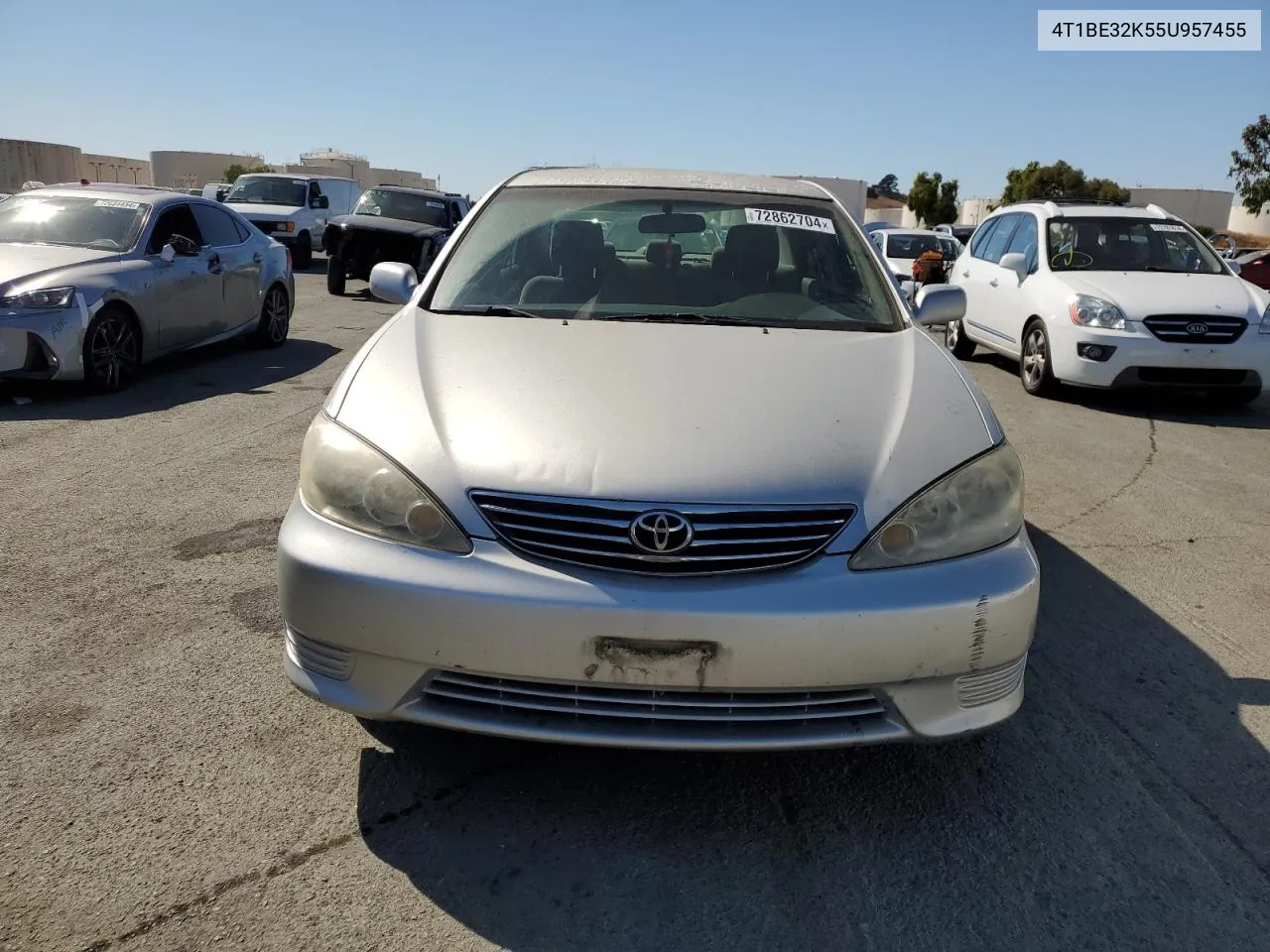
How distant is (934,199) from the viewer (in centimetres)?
6731

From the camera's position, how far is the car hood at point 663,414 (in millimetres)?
2545

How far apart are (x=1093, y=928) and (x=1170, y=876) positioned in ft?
1.07

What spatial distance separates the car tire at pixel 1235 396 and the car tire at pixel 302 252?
664 inches

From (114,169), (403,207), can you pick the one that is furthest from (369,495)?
(114,169)

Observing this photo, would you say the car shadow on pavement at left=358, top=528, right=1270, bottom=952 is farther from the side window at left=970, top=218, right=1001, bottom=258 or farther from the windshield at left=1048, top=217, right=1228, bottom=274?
the side window at left=970, top=218, right=1001, bottom=258

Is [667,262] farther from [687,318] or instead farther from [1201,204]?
[1201,204]

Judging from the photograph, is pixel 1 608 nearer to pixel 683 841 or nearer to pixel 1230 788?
pixel 683 841

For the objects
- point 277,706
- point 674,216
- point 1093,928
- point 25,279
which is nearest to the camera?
point 1093,928

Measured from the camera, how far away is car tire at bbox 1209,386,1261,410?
28.4 feet

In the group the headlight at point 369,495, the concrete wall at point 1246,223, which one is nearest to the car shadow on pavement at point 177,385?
the headlight at point 369,495

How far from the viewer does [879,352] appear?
11.1 ft

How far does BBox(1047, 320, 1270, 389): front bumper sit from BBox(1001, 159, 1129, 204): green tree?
5344 centimetres

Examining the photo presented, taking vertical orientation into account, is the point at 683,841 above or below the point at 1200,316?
below

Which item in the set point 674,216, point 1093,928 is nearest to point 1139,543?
point 674,216
